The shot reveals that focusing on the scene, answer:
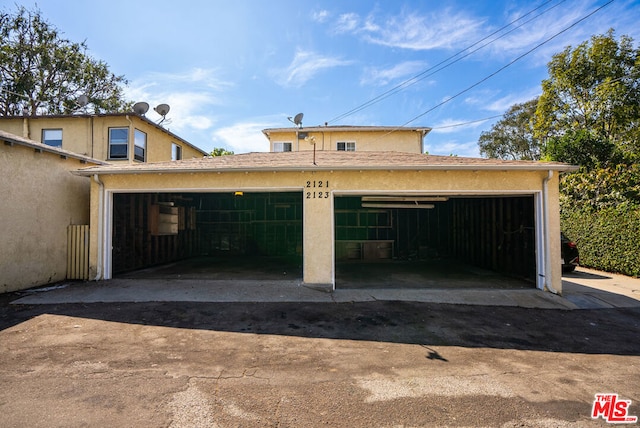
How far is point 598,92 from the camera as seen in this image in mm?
16422

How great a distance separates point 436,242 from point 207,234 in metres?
11.4

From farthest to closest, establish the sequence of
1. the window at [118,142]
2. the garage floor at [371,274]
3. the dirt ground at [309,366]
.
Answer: the window at [118,142]
the garage floor at [371,274]
the dirt ground at [309,366]

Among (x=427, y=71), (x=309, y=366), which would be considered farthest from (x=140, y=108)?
(x=309, y=366)

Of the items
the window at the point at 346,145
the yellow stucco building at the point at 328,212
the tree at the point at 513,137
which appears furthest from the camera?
the tree at the point at 513,137

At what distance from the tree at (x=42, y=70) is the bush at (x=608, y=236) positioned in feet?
90.3

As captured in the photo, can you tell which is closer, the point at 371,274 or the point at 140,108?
the point at 371,274

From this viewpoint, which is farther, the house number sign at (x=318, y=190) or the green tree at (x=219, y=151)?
the green tree at (x=219, y=151)

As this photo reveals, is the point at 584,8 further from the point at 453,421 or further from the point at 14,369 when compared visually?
the point at 14,369

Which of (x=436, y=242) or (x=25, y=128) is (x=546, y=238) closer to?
(x=436, y=242)

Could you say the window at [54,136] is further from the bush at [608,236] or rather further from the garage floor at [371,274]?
the bush at [608,236]

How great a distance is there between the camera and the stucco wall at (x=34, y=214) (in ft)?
23.9

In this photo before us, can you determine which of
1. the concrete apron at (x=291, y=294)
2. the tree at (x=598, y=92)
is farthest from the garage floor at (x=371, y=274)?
the tree at (x=598, y=92)

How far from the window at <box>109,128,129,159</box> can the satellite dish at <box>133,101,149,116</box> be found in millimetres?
991

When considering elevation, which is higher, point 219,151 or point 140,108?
point 219,151
